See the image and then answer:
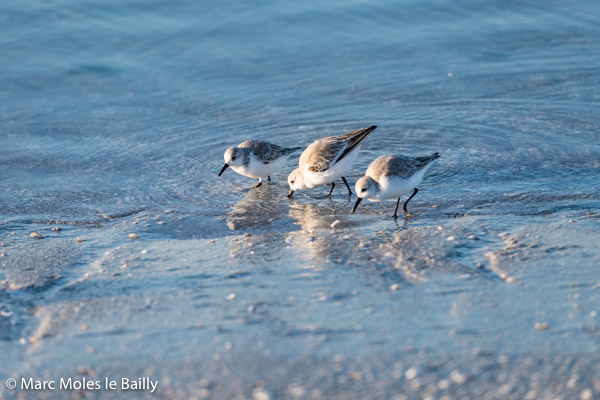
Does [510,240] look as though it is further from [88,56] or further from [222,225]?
[88,56]

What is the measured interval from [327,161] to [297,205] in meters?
0.57

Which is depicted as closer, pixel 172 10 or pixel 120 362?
pixel 120 362

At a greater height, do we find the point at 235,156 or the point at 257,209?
the point at 235,156

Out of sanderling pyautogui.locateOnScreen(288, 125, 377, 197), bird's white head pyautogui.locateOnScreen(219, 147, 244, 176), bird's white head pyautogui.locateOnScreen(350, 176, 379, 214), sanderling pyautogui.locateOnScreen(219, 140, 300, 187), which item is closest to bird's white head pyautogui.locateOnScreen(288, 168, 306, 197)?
sanderling pyautogui.locateOnScreen(288, 125, 377, 197)

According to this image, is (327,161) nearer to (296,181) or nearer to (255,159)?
(296,181)

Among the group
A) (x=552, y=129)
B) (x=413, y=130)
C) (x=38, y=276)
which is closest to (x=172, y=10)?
(x=413, y=130)

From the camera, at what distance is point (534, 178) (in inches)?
321

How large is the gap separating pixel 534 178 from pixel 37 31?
31.9ft

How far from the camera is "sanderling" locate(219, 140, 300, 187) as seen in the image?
27.7 ft

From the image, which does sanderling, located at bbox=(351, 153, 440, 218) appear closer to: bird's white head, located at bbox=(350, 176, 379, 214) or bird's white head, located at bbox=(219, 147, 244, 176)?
bird's white head, located at bbox=(350, 176, 379, 214)

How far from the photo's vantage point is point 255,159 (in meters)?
8.43

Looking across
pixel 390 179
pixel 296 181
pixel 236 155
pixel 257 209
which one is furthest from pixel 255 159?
pixel 390 179

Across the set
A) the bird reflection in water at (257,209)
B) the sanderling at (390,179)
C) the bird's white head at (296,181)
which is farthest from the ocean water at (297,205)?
the sanderling at (390,179)

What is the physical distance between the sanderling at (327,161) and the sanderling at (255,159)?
0.43 meters
